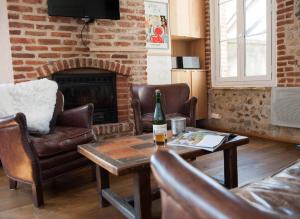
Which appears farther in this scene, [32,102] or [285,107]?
[285,107]

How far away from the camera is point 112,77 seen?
377 cm

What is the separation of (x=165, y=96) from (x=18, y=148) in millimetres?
1914

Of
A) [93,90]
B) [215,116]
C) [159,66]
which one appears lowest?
[215,116]

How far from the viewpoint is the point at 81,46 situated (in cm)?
353

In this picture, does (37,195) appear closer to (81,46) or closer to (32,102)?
(32,102)

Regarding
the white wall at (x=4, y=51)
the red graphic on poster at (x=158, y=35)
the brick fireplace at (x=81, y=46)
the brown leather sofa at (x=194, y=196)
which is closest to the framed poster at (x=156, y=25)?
the red graphic on poster at (x=158, y=35)

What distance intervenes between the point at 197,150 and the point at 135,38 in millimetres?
2683

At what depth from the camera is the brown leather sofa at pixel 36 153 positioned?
71.8 inches

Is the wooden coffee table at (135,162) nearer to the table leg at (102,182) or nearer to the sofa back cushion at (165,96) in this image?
the table leg at (102,182)

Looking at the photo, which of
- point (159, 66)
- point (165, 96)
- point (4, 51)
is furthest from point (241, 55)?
point (4, 51)

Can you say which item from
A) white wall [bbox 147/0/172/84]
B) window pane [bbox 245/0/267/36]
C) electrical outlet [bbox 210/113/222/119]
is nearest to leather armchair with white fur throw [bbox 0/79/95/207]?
white wall [bbox 147/0/172/84]

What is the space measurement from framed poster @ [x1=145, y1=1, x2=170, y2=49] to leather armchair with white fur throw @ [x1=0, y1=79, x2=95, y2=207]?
231 centimetres

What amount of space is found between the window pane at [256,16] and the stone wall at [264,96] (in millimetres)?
242

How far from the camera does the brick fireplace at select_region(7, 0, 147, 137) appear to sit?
10.4ft
